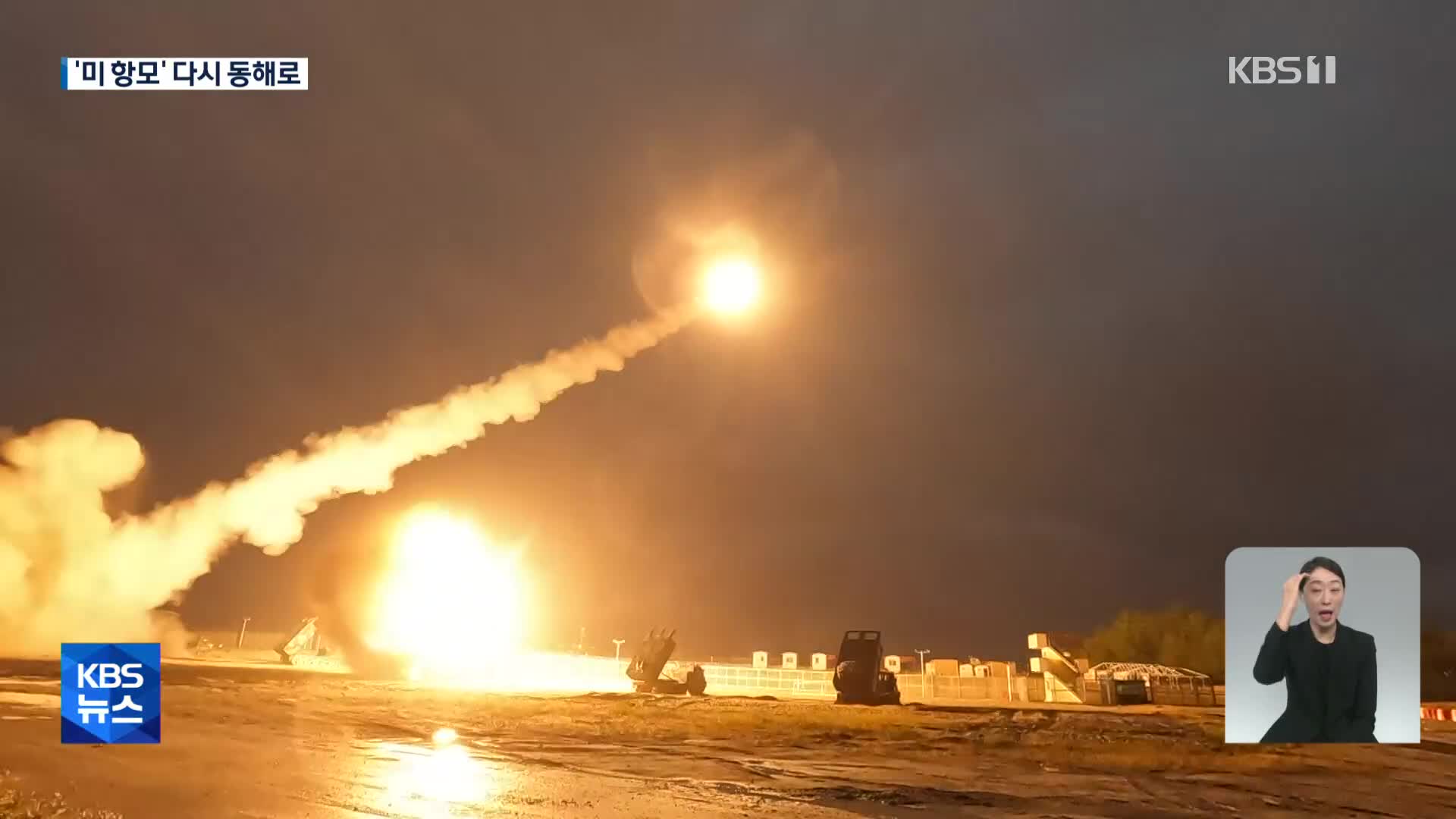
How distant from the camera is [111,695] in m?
19.3

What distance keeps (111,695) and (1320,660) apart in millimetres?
22488

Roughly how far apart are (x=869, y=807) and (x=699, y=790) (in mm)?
2845

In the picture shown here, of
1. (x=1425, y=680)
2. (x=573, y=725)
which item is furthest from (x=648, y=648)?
(x=1425, y=680)

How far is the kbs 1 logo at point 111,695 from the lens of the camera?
59.5 ft

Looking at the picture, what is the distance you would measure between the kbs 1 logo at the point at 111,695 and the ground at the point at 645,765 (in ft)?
1.89

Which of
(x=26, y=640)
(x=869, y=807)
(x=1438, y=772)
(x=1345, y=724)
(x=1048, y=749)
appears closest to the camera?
(x=1345, y=724)

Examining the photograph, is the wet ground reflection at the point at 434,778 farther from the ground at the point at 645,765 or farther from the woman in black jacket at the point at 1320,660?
the woman in black jacket at the point at 1320,660

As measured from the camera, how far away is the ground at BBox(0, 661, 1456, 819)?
13633 mm

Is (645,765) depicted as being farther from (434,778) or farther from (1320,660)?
A: (1320,660)

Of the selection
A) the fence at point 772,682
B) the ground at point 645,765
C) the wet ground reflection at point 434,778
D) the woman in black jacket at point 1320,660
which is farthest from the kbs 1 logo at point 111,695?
the fence at point 772,682

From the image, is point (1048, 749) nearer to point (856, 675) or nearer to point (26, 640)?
point (856, 675)

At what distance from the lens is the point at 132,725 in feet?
61.1

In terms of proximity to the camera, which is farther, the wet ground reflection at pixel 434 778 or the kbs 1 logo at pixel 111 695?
the kbs 1 logo at pixel 111 695

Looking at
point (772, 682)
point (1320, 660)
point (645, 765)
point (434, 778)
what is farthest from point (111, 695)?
point (772, 682)
